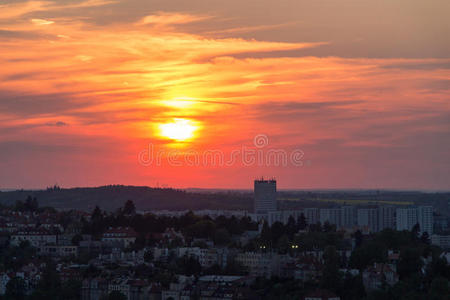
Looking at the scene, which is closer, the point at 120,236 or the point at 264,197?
the point at 120,236

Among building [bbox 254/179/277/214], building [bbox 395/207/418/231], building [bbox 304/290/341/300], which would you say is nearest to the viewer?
building [bbox 304/290/341/300]

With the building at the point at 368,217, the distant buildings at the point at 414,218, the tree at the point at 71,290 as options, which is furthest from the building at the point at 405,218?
the tree at the point at 71,290

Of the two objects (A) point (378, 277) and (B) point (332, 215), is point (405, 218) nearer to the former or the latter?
(B) point (332, 215)

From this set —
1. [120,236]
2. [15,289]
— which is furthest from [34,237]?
[15,289]

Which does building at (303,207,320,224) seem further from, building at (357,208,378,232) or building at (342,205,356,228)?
building at (357,208,378,232)

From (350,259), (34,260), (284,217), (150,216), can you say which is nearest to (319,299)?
(350,259)

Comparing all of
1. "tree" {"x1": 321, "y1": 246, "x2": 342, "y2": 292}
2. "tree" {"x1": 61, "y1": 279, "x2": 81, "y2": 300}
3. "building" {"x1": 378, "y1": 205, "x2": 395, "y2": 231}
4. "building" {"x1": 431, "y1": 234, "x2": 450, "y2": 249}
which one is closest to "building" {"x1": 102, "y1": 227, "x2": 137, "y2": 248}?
"tree" {"x1": 61, "y1": 279, "x2": 81, "y2": 300}
